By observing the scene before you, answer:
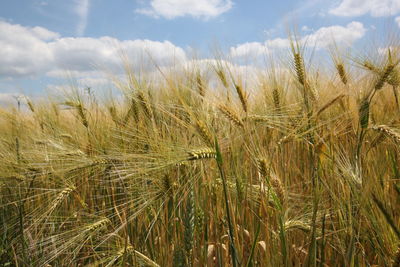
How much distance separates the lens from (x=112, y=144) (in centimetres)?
217

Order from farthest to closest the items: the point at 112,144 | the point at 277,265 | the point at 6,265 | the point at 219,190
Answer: the point at 6,265, the point at 112,144, the point at 219,190, the point at 277,265

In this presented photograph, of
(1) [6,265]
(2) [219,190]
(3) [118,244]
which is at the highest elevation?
(2) [219,190]

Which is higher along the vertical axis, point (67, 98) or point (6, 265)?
point (67, 98)

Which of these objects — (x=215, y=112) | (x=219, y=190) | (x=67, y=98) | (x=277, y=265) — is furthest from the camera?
(x=67, y=98)

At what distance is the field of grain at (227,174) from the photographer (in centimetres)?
142

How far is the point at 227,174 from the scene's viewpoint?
1693mm

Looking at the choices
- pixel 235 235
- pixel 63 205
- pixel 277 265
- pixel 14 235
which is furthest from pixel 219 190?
pixel 14 235

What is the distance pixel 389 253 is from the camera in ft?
3.88

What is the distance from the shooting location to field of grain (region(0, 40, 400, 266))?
1.42 m

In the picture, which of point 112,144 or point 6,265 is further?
point 6,265

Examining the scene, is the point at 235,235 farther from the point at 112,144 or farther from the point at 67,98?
the point at 67,98

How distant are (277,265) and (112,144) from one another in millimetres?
1109

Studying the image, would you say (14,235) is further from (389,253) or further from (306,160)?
(389,253)

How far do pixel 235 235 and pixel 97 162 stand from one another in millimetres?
836
